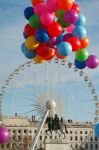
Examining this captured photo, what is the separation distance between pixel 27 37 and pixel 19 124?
8553 cm

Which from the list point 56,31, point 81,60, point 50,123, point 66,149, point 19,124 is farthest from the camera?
point 19,124

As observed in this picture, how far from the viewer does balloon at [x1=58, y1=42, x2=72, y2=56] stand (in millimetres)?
23594

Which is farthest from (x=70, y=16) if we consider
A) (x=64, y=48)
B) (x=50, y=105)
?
(x=50, y=105)

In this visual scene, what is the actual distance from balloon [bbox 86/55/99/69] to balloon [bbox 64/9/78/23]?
7.97 ft

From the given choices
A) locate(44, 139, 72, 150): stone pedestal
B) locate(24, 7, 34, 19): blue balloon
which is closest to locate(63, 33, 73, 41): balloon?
locate(24, 7, 34, 19): blue balloon

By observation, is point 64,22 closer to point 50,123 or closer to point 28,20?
point 28,20

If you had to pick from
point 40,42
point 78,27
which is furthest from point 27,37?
point 78,27

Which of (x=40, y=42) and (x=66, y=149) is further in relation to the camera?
(x=66, y=149)

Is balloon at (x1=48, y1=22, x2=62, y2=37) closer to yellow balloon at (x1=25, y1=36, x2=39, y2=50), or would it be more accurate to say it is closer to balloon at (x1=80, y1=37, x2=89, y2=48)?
yellow balloon at (x1=25, y1=36, x2=39, y2=50)

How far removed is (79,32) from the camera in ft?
78.3

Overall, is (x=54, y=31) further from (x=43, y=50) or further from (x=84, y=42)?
(x=84, y=42)

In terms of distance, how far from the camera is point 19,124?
358ft

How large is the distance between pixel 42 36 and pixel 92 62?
9.74 ft

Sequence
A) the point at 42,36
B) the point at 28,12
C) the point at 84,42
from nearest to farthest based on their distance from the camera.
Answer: the point at 42,36 < the point at 28,12 < the point at 84,42
